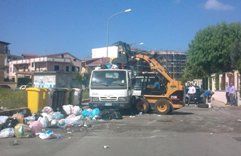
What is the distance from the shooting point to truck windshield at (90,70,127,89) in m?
22.7

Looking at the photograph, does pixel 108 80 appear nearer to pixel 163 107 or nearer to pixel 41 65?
pixel 163 107

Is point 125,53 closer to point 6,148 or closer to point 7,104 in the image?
point 7,104

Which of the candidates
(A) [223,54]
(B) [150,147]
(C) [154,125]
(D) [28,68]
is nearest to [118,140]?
(B) [150,147]

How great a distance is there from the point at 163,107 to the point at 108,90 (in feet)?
12.6

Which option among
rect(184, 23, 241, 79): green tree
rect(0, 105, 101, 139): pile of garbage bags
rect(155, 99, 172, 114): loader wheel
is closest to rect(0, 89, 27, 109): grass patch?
rect(0, 105, 101, 139): pile of garbage bags

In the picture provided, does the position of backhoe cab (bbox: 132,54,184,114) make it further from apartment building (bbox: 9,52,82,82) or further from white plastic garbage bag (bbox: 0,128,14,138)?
apartment building (bbox: 9,52,82,82)

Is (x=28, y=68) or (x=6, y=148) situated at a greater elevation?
(x=28, y=68)

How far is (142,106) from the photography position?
2506 cm

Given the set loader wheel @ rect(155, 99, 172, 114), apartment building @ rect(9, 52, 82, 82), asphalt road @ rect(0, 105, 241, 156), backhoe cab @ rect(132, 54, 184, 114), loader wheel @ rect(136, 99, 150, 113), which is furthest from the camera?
apartment building @ rect(9, 52, 82, 82)

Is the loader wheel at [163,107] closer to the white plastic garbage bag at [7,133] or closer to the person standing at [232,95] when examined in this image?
the person standing at [232,95]

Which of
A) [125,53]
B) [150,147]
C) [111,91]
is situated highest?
[125,53]

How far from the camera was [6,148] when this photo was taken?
11.6m

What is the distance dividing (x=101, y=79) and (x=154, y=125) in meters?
5.42

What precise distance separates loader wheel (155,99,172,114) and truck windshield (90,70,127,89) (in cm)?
293
